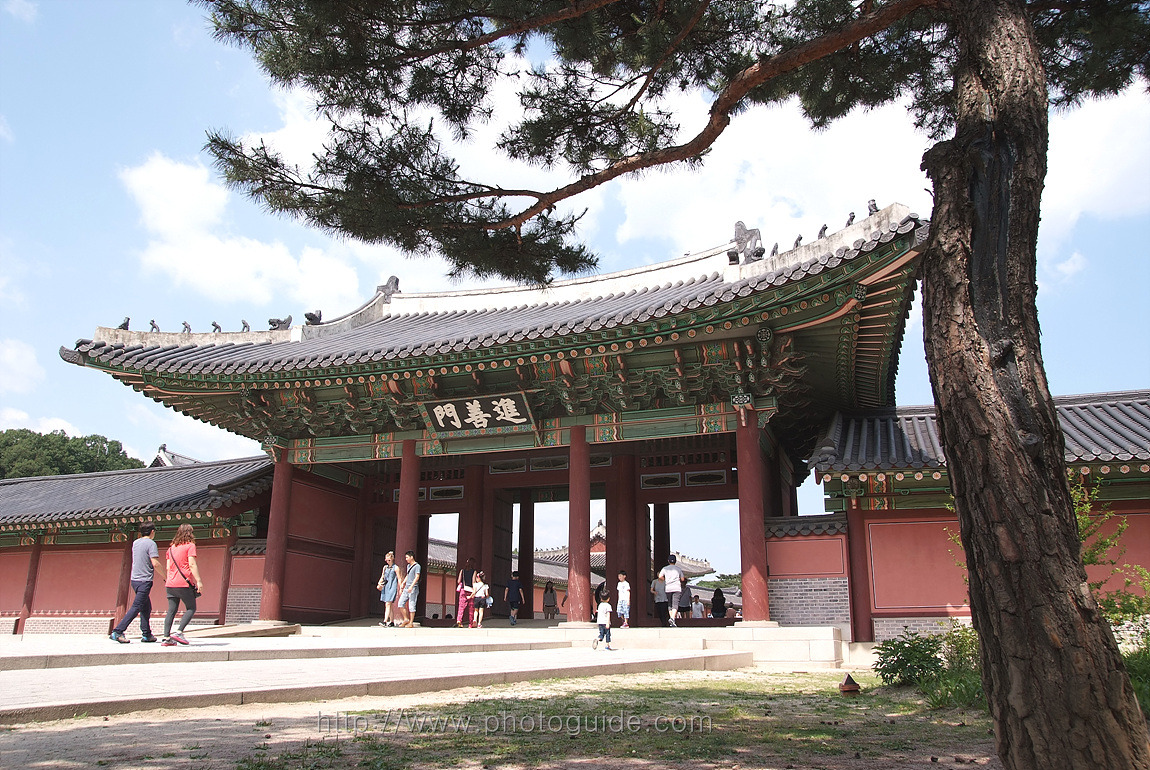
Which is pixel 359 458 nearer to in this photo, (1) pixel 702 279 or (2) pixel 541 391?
(2) pixel 541 391

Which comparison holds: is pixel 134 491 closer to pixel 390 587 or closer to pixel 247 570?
pixel 247 570

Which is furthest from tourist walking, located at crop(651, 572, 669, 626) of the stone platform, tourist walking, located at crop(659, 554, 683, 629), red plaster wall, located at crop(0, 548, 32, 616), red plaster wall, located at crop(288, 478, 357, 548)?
red plaster wall, located at crop(0, 548, 32, 616)

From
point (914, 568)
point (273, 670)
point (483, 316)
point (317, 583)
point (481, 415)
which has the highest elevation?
point (483, 316)

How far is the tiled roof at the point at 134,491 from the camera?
54.1 feet

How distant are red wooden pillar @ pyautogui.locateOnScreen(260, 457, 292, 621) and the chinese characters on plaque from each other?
3212 millimetres

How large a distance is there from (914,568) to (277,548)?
11.0 meters

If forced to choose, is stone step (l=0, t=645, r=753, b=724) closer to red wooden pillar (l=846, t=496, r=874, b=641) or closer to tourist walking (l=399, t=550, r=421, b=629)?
red wooden pillar (l=846, t=496, r=874, b=641)

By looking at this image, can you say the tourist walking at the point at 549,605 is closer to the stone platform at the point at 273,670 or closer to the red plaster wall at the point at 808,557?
the red plaster wall at the point at 808,557

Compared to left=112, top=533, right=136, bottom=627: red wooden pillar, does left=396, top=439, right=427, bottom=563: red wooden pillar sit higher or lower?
higher

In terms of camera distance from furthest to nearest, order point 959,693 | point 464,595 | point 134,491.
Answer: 1. point 134,491
2. point 464,595
3. point 959,693

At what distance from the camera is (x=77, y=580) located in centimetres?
1833

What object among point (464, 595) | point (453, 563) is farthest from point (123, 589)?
point (453, 563)

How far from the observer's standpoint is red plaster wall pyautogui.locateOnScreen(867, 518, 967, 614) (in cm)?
1230

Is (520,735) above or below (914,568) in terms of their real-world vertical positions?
below
